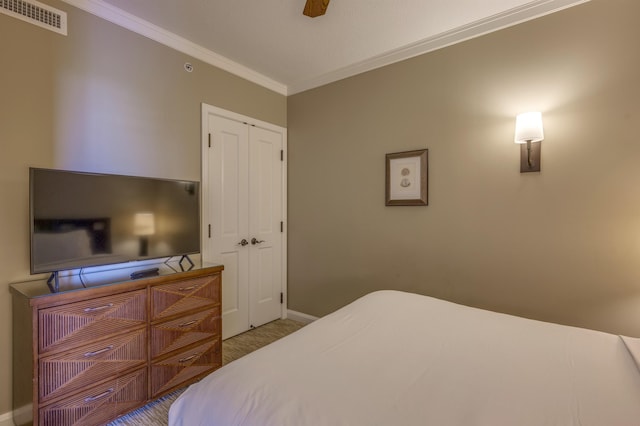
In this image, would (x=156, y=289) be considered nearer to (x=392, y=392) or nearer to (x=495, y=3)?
(x=392, y=392)

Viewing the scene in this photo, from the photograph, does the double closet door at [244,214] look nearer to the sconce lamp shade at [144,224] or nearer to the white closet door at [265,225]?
the white closet door at [265,225]

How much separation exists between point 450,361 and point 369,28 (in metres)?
2.42

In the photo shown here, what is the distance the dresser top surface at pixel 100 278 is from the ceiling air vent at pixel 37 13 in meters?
1.60

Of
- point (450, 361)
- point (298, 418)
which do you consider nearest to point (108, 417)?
point (298, 418)

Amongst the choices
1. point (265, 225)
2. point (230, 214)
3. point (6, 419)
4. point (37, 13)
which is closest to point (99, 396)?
point (6, 419)

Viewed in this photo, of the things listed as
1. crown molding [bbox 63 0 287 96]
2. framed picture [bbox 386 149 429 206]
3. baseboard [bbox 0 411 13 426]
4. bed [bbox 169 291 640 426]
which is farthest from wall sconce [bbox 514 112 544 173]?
baseboard [bbox 0 411 13 426]

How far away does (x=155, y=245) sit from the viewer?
2225mm

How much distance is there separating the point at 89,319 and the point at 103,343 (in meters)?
0.17

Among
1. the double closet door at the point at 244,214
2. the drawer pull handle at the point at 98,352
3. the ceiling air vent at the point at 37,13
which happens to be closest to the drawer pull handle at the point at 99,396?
the drawer pull handle at the point at 98,352

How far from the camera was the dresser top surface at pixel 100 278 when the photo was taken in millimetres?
1689

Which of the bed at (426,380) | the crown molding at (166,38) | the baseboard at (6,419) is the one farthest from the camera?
the crown molding at (166,38)

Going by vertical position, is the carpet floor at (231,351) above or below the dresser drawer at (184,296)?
below

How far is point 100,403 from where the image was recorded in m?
1.76

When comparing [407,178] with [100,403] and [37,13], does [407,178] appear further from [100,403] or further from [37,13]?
[37,13]
